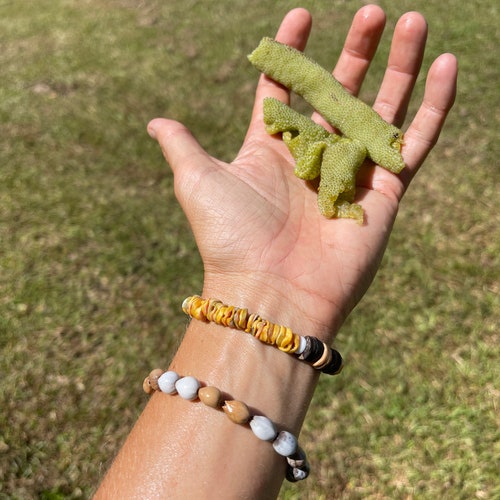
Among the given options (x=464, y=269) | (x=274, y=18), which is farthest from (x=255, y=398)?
(x=274, y=18)

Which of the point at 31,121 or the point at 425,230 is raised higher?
the point at 425,230

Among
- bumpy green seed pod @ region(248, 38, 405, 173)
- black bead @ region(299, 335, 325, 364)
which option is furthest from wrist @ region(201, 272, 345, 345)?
bumpy green seed pod @ region(248, 38, 405, 173)

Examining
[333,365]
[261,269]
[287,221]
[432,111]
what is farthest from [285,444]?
[432,111]

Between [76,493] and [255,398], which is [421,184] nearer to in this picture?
[255,398]

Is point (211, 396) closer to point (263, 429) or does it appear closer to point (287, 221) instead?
point (263, 429)

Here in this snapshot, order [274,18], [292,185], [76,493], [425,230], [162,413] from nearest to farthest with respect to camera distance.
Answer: [162,413] → [292,185] → [76,493] → [425,230] → [274,18]

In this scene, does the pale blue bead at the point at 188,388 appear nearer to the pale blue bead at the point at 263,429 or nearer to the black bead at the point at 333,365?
the pale blue bead at the point at 263,429
